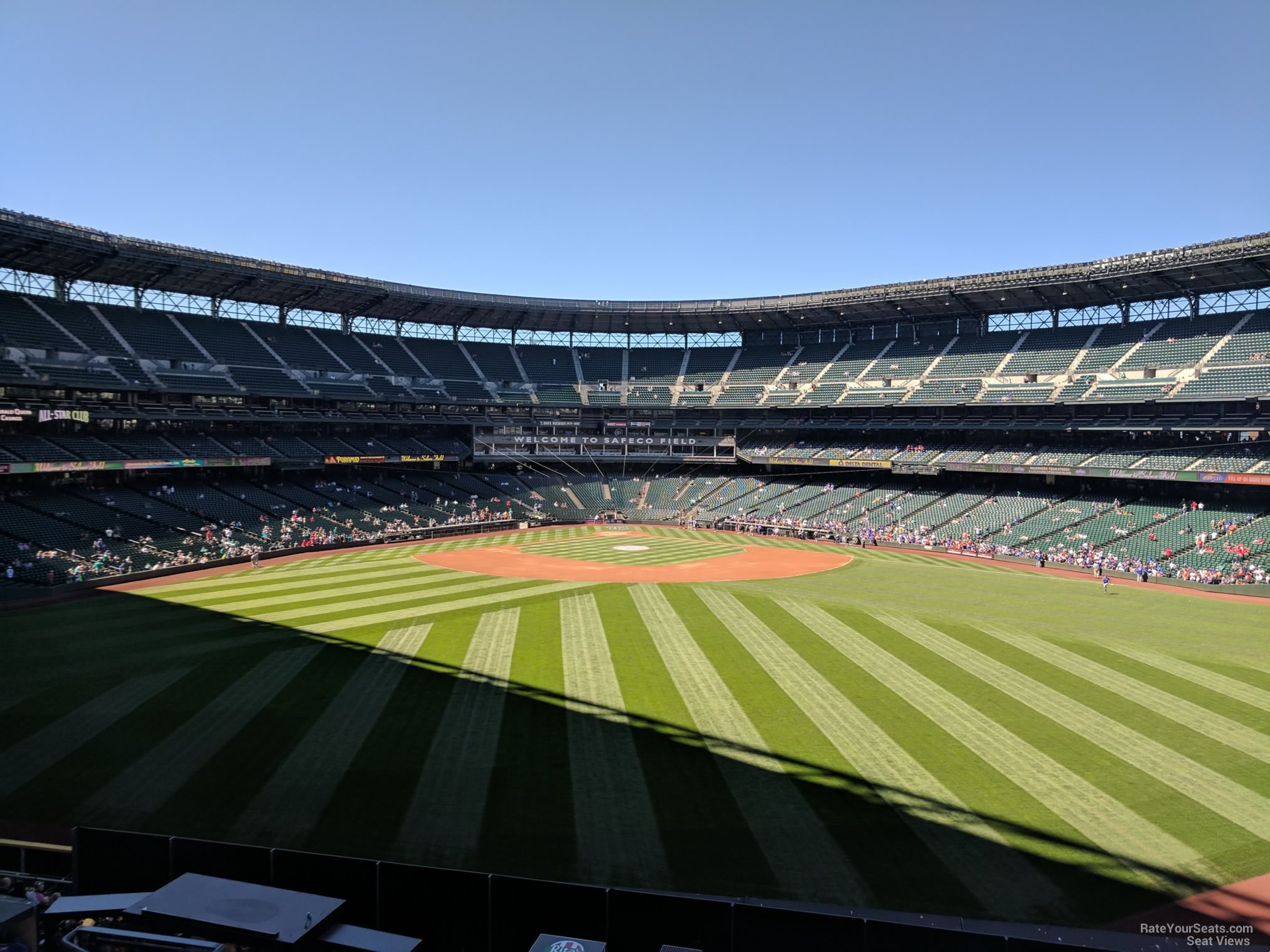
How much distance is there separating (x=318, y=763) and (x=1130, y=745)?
18.9m

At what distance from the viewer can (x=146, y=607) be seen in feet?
102

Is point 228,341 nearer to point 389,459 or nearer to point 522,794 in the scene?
point 389,459

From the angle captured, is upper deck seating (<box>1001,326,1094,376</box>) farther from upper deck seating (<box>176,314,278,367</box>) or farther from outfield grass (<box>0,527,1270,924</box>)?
upper deck seating (<box>176,314,278,367</box>)

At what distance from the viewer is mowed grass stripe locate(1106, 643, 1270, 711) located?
20.4 metres

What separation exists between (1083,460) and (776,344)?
38397 millimetres

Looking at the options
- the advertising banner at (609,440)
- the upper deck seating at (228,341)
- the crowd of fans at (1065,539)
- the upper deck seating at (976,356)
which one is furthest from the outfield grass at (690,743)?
the advertising banner at (609,440)

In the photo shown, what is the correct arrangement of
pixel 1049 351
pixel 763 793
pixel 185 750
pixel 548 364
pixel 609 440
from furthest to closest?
1. pixel 548 364
2. pixel 609 440
3. pixel 1049 351
4. pixel 185 750
5. pixel 763 793

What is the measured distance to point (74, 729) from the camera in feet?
58.6

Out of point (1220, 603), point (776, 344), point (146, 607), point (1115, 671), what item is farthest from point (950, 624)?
point (776, 344)

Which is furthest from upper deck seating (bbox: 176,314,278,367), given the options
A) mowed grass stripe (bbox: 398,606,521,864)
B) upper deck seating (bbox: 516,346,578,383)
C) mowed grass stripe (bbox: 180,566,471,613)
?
mowed grass stripe (bbox: 398,606,521,864)

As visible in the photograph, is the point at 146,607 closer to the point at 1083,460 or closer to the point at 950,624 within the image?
the point at 950,624

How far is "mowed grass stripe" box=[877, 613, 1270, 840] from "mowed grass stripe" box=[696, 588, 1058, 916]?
4889 millimetres

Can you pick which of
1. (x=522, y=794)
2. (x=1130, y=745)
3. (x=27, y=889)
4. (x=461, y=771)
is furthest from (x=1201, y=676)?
(x=27, y=889)
